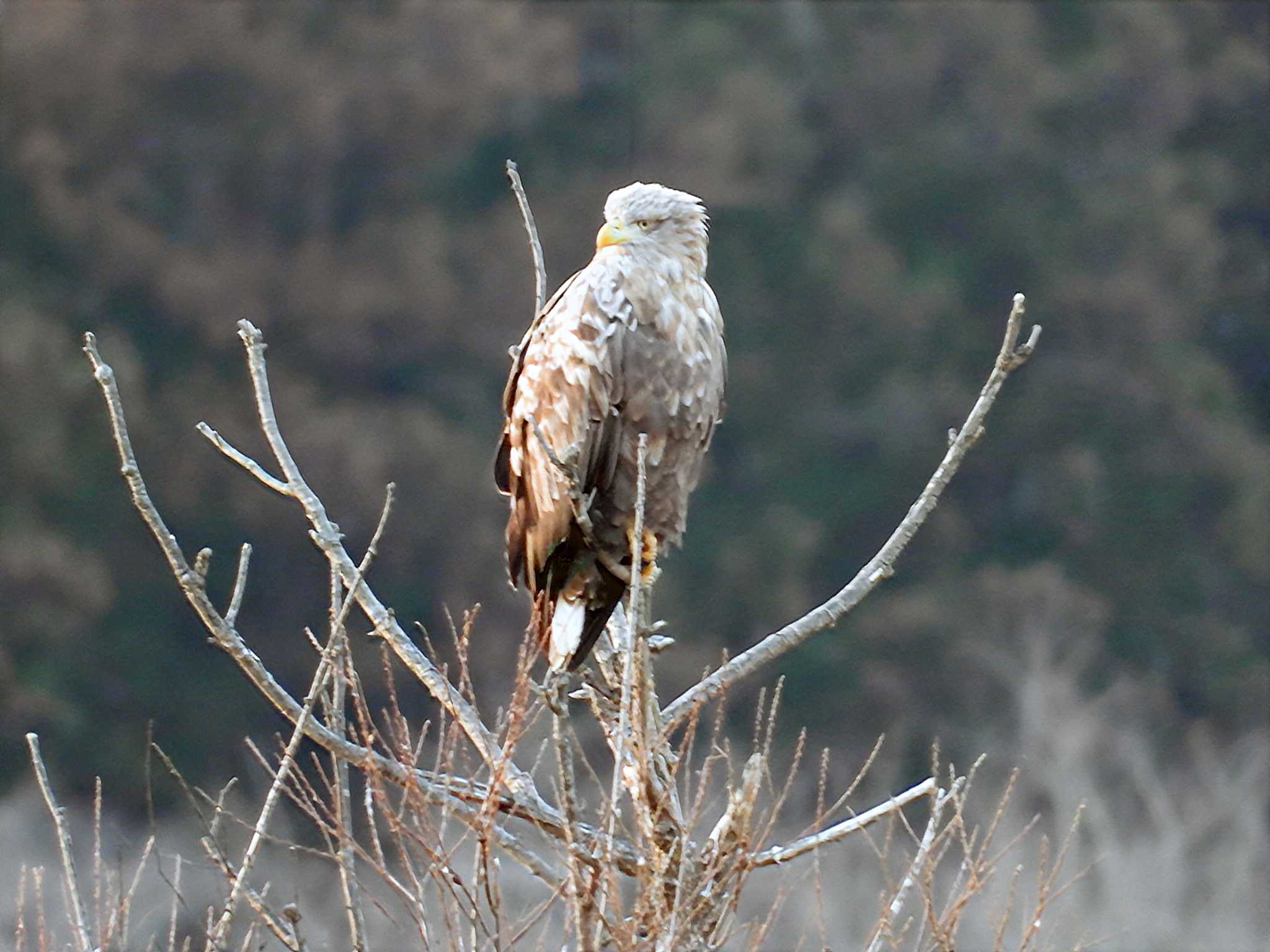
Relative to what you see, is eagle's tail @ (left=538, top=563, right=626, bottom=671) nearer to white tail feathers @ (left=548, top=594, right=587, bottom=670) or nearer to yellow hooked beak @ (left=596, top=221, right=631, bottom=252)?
white tail feathers @ (left=548, top=594, right=587, bottom=670)

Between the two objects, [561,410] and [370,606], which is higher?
[561,410]

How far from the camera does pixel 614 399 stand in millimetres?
3783

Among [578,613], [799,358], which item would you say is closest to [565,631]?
[578,613]

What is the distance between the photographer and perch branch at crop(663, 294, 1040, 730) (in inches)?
114

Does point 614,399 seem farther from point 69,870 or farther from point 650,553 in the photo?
point 69,870

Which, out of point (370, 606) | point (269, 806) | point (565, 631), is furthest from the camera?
point (565, 631)

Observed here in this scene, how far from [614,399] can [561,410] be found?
11 cm

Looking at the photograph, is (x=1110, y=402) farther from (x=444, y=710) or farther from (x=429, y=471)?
(x=444, y=710)

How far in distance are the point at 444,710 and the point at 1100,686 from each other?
13.4 m

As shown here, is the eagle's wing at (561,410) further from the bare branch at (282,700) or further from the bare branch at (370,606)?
the bare branch at (282,700)

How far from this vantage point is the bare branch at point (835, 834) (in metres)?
2.90

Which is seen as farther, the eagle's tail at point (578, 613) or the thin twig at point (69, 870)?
the eagle's tail at point (578, 613)

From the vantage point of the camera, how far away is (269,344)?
48.5ft

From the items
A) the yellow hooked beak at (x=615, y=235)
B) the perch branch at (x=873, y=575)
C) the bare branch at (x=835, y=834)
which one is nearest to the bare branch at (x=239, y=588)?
the perch branch at (x=873, y=575)
